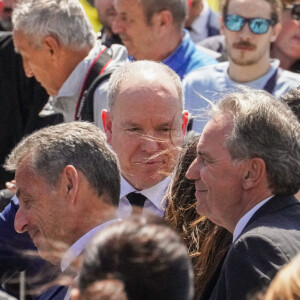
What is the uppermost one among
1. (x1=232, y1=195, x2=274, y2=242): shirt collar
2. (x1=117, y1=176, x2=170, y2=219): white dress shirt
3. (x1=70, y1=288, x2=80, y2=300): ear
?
(x1=70, y1=288, x2=80, y2=300): ear

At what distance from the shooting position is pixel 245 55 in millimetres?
5285

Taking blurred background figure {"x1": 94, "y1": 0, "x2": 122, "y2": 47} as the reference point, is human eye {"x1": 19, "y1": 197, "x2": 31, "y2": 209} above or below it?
above

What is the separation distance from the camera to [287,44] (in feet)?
19.9

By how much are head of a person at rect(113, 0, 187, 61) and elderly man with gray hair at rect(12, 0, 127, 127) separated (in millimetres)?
284

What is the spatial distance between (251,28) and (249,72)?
0.26 metres

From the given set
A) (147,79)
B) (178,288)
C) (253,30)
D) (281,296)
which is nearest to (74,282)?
(178,288)

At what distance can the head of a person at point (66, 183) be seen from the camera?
3.13 metres

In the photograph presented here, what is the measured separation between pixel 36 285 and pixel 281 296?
6.02ft

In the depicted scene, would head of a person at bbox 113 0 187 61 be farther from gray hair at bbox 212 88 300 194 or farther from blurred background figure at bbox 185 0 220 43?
gray hair at bbox 212 88 300 194

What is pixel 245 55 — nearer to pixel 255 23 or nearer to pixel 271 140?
pixel 255 23

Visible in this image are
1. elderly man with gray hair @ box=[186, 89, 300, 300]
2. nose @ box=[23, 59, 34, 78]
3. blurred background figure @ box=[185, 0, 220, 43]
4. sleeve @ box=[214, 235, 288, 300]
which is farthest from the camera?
blurred background figure @ box=[185, 0, 220, 43]

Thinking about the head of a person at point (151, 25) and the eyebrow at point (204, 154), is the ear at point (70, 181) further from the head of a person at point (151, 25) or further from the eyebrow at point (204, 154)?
the head of a person at point (151, 25)

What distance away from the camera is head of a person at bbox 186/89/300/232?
3.06 meters

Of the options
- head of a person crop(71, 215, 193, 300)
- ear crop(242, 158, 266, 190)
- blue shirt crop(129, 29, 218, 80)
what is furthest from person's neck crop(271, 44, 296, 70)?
head of a person crop(71, 215, 193, 300)
